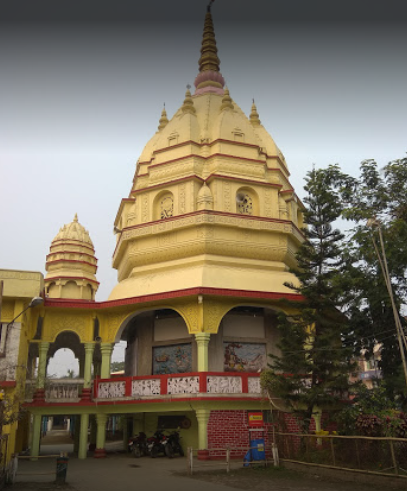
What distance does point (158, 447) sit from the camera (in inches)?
697

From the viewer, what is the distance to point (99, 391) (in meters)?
18.4

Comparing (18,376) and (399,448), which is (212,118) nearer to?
(18,376)

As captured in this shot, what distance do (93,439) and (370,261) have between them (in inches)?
566

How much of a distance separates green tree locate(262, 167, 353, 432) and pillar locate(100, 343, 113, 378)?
6563 mm

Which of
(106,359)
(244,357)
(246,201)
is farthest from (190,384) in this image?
(246,201)

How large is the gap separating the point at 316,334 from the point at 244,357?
4.63 metres

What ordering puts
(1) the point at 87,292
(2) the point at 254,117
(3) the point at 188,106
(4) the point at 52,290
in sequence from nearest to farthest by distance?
(3) the point at 188,106
(2) the point at 254,117
(4) the point at 52,290
(1) the point at 87,292

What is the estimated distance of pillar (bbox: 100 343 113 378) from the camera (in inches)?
752

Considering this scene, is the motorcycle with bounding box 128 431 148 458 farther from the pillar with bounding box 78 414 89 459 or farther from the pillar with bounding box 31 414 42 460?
the pillar with bounding box 31 414 42 460

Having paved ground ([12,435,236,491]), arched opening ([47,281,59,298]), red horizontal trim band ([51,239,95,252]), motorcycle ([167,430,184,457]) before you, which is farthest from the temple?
red horizontal trim band ([51,239,95,252])

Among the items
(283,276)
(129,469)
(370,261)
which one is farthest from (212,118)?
(129,469)

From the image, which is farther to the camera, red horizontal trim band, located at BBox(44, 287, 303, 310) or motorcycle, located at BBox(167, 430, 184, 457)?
red horizontal trim band, located at BBox(44, 287, 303, 310)

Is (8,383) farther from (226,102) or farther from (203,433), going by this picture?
(226,102)

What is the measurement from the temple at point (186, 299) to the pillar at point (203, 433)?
0.03 meters
